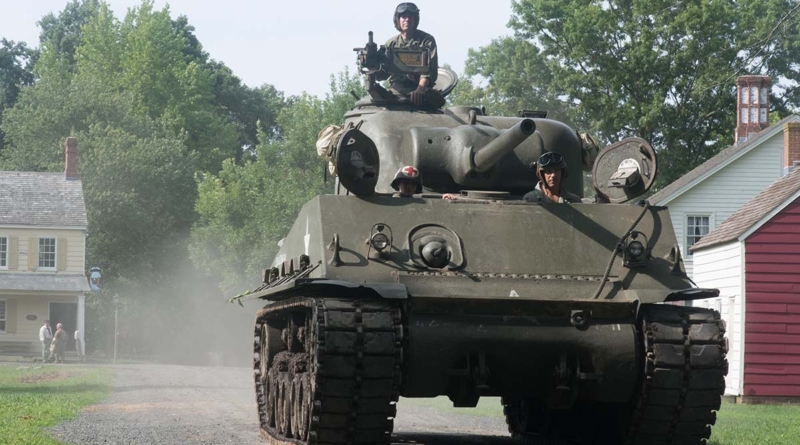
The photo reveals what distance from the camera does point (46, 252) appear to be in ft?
173

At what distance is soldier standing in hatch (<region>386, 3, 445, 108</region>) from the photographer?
1362 centimetres

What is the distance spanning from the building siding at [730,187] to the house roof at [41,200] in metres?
24.7

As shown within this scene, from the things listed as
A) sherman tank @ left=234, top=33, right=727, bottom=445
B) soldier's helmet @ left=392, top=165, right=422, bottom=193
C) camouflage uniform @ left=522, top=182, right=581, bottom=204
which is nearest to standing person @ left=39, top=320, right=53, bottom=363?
sherman tank @ left=234, top=33, right=727, bottom=445

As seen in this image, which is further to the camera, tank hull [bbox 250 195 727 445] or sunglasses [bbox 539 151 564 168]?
sunglasses [bbox 539 151 564 168]

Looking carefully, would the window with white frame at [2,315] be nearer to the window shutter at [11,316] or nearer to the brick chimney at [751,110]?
the window shutter at [11,316]

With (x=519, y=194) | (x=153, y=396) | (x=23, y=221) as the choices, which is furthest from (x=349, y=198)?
(x=23, y=221)

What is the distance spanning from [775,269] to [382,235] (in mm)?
16950

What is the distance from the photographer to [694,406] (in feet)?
32.9

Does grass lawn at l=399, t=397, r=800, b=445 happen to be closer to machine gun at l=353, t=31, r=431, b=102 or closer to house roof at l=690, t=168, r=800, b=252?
house roof at l=690, t=168, r=800, b=252

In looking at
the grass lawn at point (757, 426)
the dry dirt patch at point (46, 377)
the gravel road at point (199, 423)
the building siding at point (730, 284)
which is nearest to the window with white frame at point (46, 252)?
the dry dirt patch at point (46, 377)

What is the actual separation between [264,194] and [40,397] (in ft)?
93.5

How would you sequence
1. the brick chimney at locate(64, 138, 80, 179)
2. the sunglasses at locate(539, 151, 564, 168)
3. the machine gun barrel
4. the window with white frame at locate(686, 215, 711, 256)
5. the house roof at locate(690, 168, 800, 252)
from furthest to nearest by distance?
the brick chimney at locate(64, 138, 80, 179) < the window with white frame at locate(686, 215, 711, 256) < the house roof at locate(690, 168, 800, 252) < the sunglasses at locate(539, 151, 564, 168) < the machine gun barrel

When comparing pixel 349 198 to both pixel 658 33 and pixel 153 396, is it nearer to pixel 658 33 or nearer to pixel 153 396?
pixel 153 396

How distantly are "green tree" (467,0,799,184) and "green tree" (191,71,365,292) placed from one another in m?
7.66
